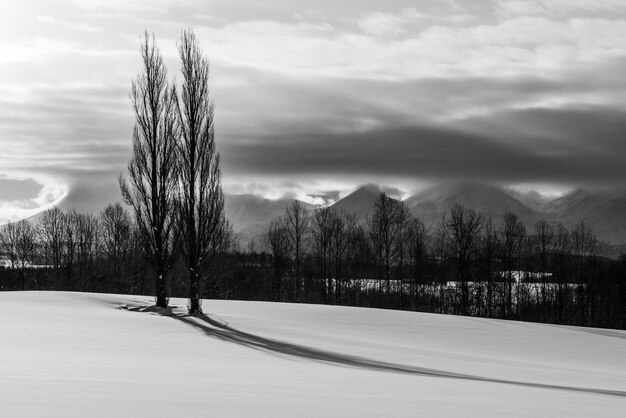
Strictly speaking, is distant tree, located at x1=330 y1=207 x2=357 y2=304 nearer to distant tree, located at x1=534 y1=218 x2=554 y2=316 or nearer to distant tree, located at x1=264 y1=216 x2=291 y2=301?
distant tree, located at x1=264 y1=216 x2=291 y2=301

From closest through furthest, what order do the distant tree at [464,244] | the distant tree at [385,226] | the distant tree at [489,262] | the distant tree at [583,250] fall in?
the distant tree at [464,244] < the distant tree at [385,226] < the distant tree at [489,262] < the distant tree at [583,250]

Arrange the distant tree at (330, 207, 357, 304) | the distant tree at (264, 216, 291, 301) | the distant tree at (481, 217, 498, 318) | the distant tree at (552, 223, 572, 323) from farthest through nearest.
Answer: the distant tree at (330, 207, 357, 304)
the distant tree at (552, 223, 572, 323)
the distant tree at (264, 216, 291, 301)
the distant tree at (481, 217, 498, 318)

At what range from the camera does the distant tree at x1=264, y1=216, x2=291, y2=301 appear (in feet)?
275

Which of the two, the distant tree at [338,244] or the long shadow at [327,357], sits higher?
the distant tree at [338,244]

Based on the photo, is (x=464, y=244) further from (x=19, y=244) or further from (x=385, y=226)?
(x=19, y=244)

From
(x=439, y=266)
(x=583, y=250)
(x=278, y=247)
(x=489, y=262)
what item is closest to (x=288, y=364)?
→ (x=278, y=247)

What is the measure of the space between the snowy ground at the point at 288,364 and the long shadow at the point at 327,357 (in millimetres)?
60

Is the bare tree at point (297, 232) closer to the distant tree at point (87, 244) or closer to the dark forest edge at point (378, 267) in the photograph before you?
the dark forest edge at point (378, 267)

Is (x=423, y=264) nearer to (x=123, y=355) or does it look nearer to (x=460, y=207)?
(x=460, y=207)

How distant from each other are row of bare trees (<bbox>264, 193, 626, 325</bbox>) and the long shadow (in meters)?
54.3

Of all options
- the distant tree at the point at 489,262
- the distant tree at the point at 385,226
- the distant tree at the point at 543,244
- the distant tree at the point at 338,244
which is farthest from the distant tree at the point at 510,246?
the distant tree at the point at 338,244

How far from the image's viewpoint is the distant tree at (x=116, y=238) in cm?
8906

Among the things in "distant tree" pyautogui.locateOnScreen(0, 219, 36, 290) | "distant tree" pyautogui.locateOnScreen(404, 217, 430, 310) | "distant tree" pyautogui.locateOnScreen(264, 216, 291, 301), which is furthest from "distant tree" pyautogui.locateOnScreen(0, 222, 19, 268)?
"distant tree" pyautogui.locateOnScreen(404, 217, 430, 310)

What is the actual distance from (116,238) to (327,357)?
3190 inches
